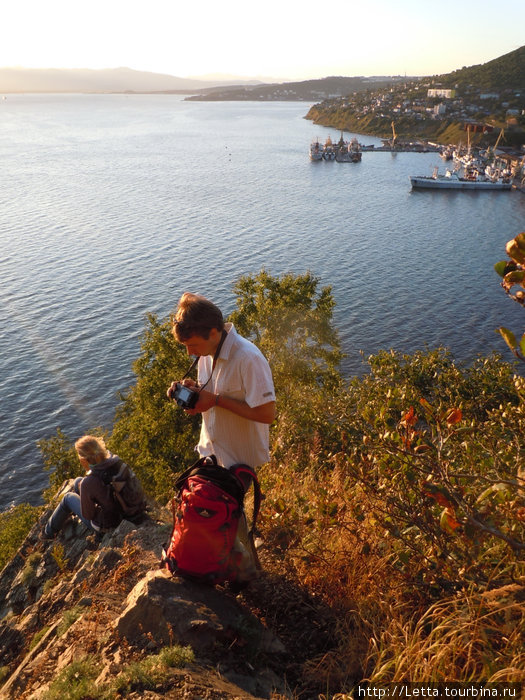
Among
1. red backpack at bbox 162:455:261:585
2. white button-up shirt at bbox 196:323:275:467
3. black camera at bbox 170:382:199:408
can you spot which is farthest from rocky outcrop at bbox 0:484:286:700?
black camera at bbox 170:382:199:408

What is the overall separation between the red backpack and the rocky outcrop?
0.18 meters

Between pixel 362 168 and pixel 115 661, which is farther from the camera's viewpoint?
pixel 362 168

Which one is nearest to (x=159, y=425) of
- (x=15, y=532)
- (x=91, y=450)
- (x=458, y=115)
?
(x=15, y=532)

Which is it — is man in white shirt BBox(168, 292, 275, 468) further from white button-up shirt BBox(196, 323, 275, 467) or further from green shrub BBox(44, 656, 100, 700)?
green shrub BBox(44, 656, 100, 700)

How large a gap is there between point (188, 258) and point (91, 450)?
48.3m

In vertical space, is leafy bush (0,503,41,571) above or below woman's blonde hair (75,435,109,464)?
below

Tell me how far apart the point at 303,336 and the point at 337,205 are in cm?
6026

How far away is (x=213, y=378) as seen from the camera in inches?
168

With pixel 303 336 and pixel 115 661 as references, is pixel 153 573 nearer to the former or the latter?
pixel 115 661

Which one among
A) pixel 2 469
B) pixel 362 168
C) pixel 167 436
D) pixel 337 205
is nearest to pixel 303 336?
pixel 167 436

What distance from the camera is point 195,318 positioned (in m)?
3.90

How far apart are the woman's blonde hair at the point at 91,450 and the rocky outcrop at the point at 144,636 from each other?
1.26m

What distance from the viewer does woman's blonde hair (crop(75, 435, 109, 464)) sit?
6.57 metres

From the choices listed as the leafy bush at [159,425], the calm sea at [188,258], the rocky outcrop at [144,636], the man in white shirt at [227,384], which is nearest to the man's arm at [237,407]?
the man in white shirt at [227,384]
